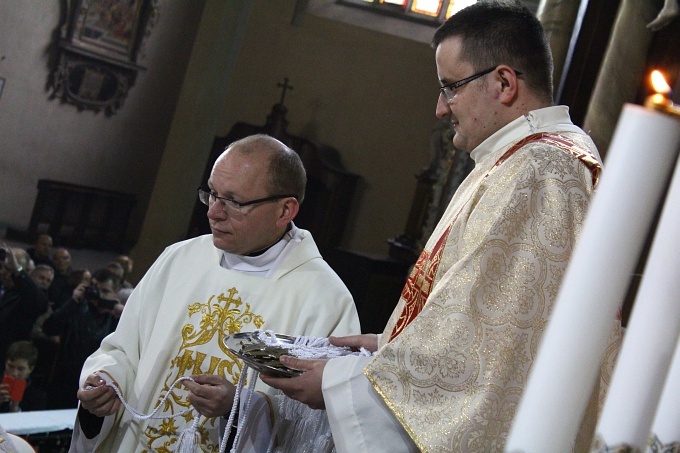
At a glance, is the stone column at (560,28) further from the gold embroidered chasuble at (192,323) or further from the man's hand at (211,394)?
the man's hand at (211,394)

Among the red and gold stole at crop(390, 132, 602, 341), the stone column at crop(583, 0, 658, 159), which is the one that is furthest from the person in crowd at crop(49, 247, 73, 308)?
the red and gold stole at crop(390, 132, 602, 341)

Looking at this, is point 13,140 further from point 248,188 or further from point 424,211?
point 248,188

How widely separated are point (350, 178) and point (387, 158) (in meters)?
0.44

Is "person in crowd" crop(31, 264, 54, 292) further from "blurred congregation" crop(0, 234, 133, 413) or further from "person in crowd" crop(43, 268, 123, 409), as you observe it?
"person in crowd" crop(43, 268, 123, 409)

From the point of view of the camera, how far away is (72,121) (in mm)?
7430

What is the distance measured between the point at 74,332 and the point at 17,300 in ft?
1.81

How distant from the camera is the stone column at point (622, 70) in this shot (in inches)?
175

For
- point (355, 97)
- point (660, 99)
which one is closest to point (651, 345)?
point (660, 99)

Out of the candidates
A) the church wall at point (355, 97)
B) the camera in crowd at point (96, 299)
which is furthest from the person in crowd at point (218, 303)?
the church wall at point (355, 97)

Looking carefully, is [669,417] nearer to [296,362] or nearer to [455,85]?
[296,362]

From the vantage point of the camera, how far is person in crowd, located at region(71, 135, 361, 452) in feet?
10.2

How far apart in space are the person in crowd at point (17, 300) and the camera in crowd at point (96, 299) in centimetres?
34

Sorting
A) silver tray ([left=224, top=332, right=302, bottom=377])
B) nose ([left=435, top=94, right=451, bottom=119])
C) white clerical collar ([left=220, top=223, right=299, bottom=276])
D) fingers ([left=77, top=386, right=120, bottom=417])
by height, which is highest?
nose ([left=435, top=94, right=451, bottom=119])

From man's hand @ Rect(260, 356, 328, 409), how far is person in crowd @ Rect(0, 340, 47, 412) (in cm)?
474
